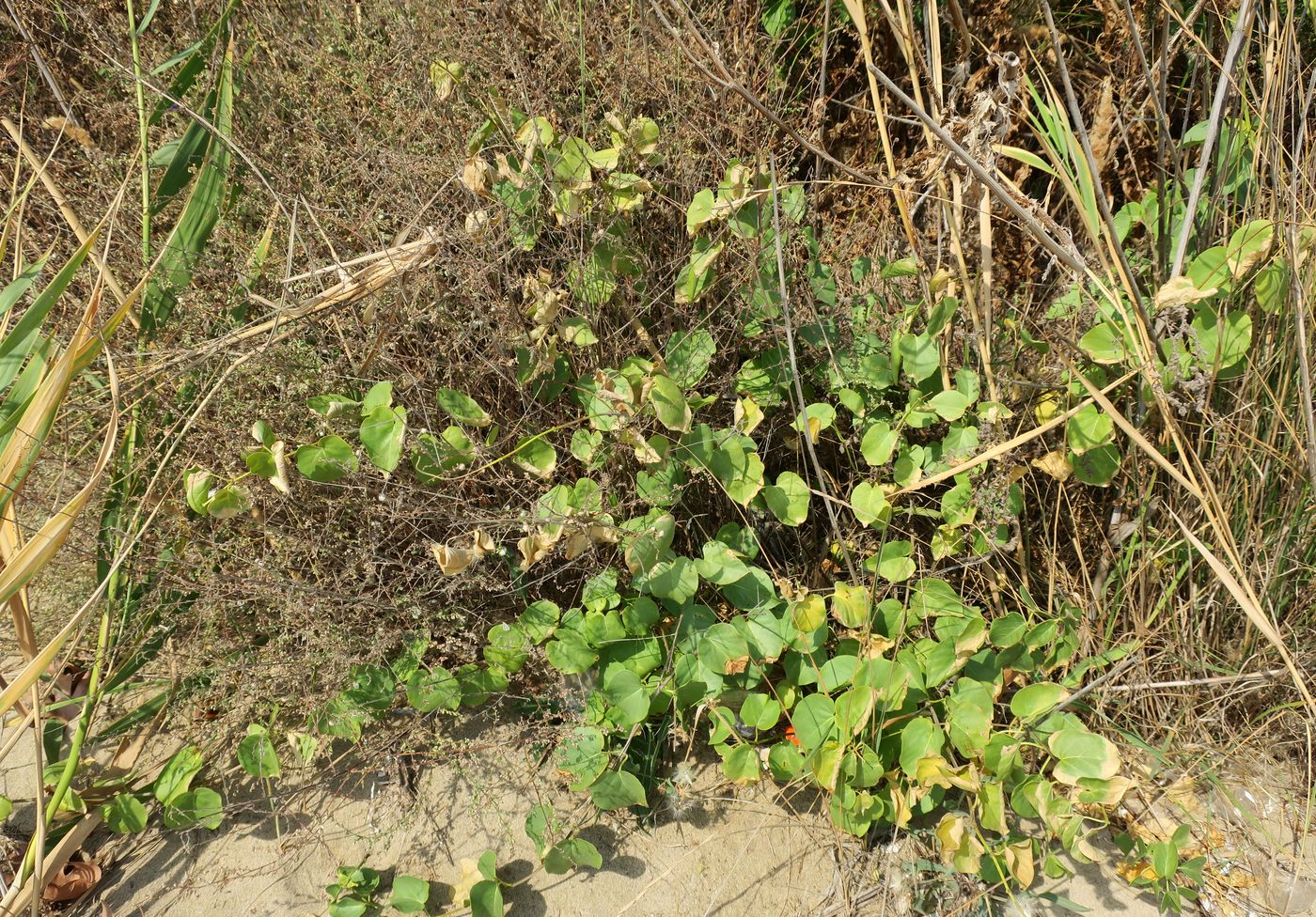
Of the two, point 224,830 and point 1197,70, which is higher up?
point 1197,70

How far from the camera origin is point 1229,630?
169cm

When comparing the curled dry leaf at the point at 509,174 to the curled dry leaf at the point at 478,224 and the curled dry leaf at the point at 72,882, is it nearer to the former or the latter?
the curled dry leaf at the point at 478,224

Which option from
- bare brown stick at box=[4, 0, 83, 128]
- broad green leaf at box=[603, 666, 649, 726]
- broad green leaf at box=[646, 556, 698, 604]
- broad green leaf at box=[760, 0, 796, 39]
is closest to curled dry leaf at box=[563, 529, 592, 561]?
broad green leaf at box=[646, 556, 698, 604]

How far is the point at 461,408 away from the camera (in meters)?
1.55

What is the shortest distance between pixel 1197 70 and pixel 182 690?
8.40 ft

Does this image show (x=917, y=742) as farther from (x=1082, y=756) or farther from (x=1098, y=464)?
(x=1098, y=464)

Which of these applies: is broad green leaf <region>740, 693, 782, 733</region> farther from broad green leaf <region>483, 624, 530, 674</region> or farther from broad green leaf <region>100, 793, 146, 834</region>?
broad green leaf <region>100, 793, 146, 834</region>

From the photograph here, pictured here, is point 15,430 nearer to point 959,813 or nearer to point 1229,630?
point 959,813

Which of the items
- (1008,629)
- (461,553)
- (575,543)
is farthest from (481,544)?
(1008,629)

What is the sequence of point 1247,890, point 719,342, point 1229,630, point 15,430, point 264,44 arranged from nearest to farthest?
point 15,430
point 1247,890
point 1229,630
point 719,342
point 264,44

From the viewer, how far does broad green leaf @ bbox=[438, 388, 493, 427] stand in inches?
59.6

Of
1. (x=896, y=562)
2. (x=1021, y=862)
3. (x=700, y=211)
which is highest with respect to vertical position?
(x=700, y=211)

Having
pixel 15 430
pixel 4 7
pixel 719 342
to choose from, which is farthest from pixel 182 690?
pixel 4 7

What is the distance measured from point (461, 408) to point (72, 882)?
123 centimetres
